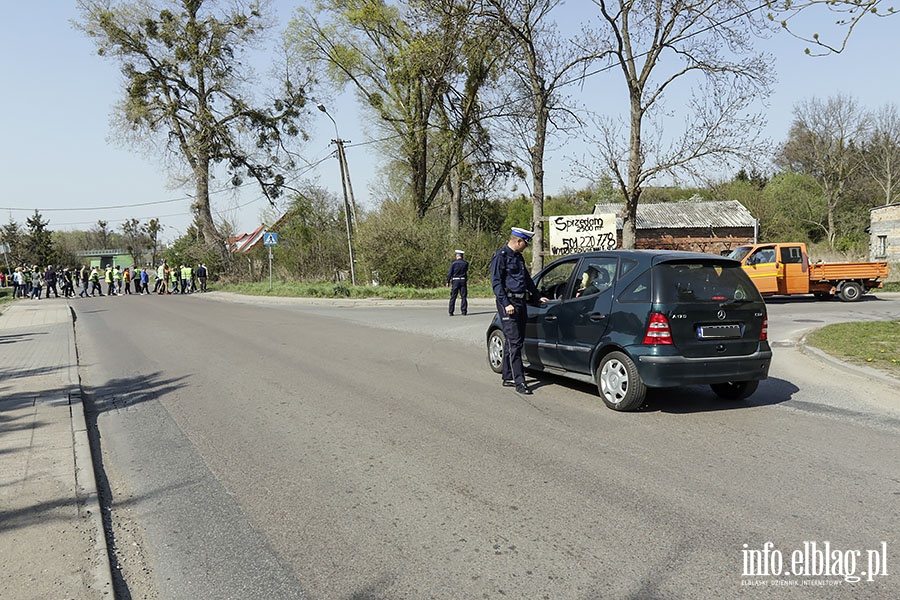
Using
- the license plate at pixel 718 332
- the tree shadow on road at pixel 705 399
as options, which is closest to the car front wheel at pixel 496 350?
the tree shadow on road at pixel 705 399

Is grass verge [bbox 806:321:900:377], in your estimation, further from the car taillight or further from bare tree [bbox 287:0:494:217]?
bare tree [bbox 287:0:494:217]

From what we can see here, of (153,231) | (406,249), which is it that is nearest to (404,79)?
(406,249)

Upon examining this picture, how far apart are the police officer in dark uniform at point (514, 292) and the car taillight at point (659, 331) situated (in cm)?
174

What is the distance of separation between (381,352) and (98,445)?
5789 millimetres

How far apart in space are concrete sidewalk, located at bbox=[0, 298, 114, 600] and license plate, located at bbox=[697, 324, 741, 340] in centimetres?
542

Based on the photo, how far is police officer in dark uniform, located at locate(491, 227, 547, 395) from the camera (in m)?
Answer: 7.68

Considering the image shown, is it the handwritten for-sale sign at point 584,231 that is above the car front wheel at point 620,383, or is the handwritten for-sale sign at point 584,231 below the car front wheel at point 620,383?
above

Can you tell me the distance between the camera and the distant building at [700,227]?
53156mm

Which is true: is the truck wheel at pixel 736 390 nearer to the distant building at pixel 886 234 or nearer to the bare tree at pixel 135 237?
the distant building at pixel 886 234

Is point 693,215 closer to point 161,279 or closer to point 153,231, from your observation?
point 161,279

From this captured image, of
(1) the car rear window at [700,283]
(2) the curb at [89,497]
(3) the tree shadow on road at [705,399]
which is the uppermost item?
(1) the car rear window at [700,283]

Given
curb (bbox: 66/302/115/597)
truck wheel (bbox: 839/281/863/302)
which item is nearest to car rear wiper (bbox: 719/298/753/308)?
curb (bbox: 66/302/115/597)

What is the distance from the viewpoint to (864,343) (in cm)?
1043

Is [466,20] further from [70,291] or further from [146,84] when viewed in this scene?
[70,291]
